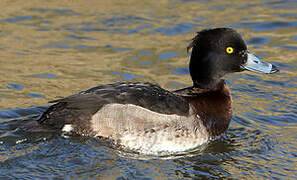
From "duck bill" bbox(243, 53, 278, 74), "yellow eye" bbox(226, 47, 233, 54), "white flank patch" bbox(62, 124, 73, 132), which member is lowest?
"white flank patch" bbox(62, 124, 73, 132)

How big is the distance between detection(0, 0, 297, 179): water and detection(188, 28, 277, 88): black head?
0.72m

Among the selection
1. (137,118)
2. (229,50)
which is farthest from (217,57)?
(137,118)

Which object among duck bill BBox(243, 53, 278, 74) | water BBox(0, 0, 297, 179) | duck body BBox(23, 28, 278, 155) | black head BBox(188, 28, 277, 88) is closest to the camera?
water BBox(0, 0, 297, 179)

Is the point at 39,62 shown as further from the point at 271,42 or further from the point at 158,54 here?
the point at 271,42

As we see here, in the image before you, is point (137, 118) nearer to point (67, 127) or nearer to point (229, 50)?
point (67, 127)

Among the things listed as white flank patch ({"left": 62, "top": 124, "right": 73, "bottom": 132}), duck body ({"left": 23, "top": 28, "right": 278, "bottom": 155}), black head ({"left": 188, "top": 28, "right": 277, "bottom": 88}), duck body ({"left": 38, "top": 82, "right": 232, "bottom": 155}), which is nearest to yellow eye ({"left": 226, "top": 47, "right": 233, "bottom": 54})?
black head ({"left": 188, "top": 28, "right": 277, "bottom": 88})

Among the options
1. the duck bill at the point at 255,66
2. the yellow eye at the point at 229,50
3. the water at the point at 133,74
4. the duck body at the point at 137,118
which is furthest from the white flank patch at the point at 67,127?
the duck bill at the point at 255,66

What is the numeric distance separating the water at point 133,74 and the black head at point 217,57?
2.37 ft

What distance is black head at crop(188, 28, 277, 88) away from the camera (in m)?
6.76

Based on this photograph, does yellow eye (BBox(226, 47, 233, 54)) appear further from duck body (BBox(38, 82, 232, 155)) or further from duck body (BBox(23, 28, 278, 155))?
duck body (BBox(38, 82, 232, 155))

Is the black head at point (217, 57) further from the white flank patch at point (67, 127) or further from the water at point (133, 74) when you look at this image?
the white flank patch at point (67, 127)

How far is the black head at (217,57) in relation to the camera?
676 cm

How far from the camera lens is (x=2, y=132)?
644cm

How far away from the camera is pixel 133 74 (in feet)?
29.1
